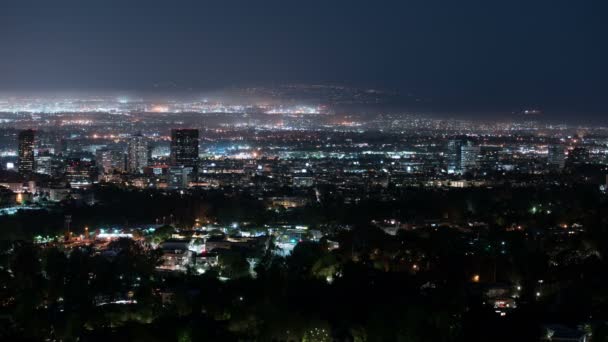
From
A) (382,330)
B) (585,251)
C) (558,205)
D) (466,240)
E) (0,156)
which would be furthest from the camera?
(0,156)

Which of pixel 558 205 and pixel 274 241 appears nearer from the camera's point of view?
pixel 274 241

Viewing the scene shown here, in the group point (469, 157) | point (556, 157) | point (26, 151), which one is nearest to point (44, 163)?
point (26, 151)

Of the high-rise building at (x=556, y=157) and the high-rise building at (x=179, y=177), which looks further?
the high-rise building at (x=556, y=157)

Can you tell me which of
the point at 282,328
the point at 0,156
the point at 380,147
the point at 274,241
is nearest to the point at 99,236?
the point at 274,241

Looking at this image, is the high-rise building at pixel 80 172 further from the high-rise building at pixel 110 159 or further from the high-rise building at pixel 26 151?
the high-rise building at pixel 110 159

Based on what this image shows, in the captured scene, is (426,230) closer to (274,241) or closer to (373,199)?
(274,241)

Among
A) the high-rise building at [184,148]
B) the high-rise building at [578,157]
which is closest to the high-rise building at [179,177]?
the high-rise building at [184,148]

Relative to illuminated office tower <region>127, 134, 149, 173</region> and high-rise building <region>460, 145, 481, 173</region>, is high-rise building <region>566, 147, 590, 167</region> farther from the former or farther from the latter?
illuminated office tower <region>127, 134, 149, 173</region>

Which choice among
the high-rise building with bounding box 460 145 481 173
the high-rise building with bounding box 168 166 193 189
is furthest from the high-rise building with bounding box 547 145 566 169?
the high-rise building with bounding box 168 166 193 189
